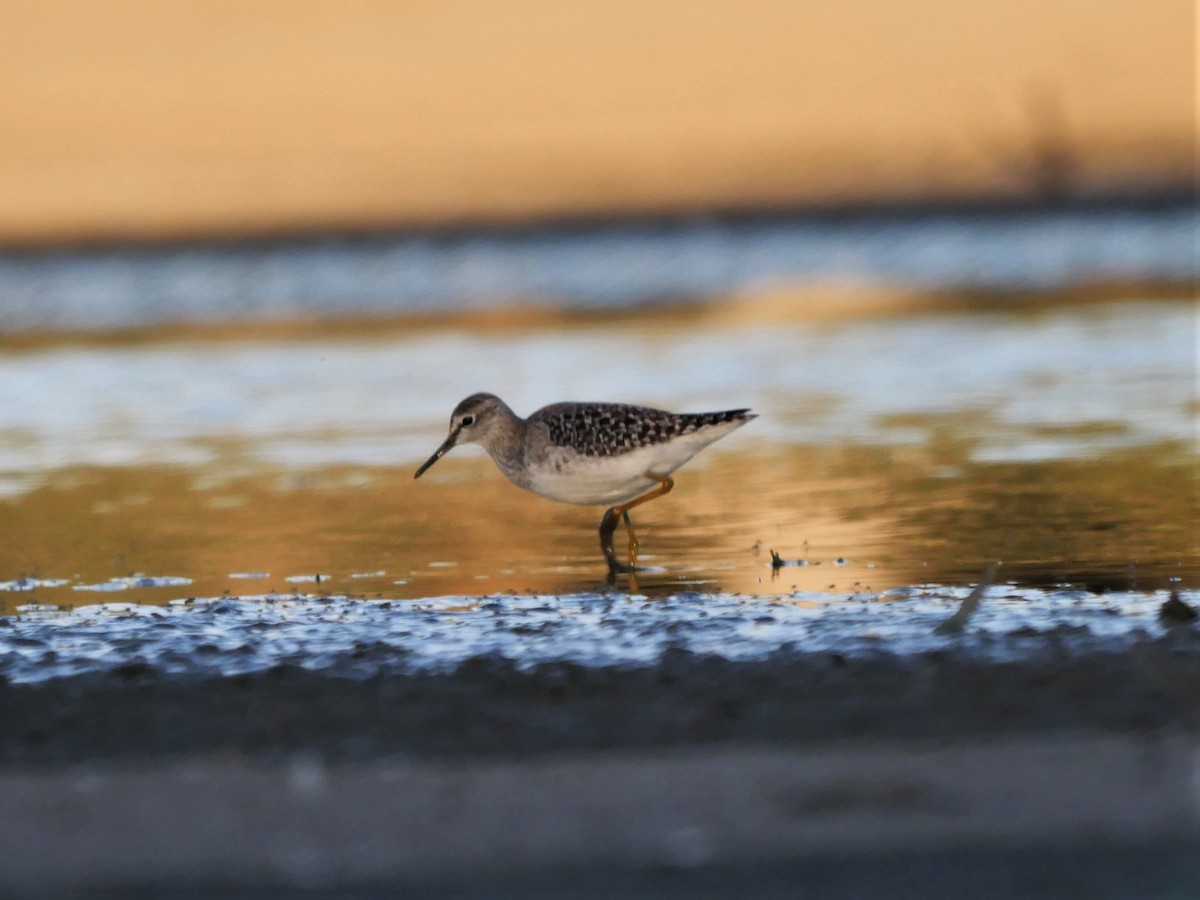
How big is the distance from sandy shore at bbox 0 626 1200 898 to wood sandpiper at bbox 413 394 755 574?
3.18 meters

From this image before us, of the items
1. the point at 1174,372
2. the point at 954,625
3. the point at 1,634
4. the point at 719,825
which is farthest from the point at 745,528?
the point at 1174,372

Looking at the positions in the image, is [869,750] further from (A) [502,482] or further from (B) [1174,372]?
(B) [1174,372]

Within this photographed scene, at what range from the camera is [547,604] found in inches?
333

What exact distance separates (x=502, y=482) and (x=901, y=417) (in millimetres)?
4012

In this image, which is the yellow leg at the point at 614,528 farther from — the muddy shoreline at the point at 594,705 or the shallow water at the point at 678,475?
the muddy shoreline at the point at 594,705

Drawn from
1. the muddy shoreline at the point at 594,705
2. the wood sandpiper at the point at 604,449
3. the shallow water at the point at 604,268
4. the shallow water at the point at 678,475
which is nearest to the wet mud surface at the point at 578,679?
the muddy shoreline at the point at 594,705

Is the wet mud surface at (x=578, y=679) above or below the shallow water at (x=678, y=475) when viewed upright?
below

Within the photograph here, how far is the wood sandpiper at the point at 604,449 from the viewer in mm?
9914

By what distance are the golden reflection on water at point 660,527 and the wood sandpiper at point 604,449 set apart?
0.33 m

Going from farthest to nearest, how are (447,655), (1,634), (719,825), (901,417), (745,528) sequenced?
(901,417) → (745,528) → (1,634) → (447,655) → (719,825)

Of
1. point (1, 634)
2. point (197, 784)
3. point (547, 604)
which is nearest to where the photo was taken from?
point (197, 784)

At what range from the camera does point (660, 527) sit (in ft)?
35.7

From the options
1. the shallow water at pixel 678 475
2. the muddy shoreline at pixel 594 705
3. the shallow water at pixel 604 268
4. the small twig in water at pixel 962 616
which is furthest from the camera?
the shallow water at pixel 604 268

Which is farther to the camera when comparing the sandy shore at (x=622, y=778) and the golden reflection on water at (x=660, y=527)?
the golden reflection on water at (x=660, y=527)
